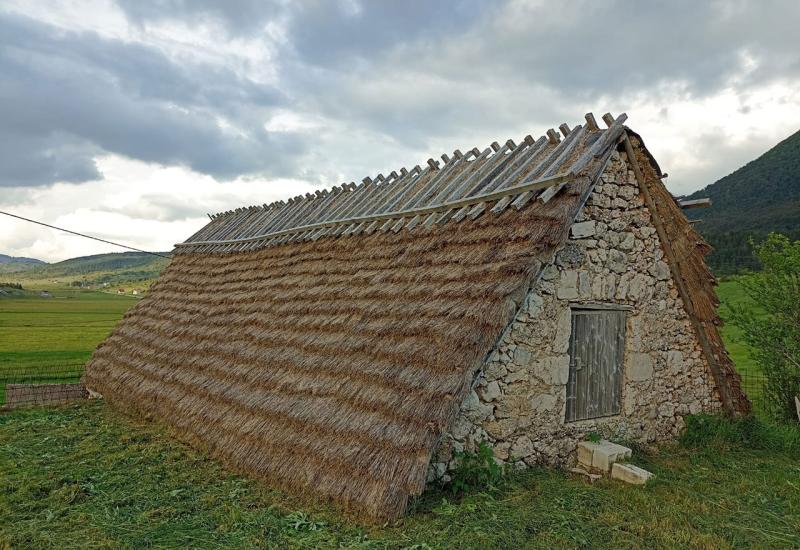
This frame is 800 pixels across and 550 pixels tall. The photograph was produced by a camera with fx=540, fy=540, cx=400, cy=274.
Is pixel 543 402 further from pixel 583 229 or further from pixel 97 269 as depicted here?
pixel 97 269

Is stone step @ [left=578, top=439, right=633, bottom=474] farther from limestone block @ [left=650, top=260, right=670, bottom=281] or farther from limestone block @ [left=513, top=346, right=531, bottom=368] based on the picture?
limestone block @ [left=650, top=260, right=670, bottom=281]

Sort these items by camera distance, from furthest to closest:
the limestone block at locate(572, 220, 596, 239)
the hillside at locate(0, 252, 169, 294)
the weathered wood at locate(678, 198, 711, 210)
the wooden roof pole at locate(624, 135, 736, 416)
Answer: the hillside at locate(0, 252, 169, 294), the weathered wood at locate(678, 198, 711, 210), the wooden roof pole at locate(624, 135, 736, 416), the limestone block at locate(572, 220, 596, 239)

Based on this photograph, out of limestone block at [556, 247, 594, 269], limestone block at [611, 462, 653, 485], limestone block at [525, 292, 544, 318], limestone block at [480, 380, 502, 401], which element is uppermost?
limestone block at [556, 247, 594, 269]

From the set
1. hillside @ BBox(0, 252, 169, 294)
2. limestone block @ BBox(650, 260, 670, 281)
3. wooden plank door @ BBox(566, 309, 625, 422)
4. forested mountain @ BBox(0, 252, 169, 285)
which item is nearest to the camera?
wooden plank door @ BBox(566, 309, 625, 422)

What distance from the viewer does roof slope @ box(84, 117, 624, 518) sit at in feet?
18.1

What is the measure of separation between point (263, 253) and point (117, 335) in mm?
4778

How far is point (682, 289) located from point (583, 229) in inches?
91.2

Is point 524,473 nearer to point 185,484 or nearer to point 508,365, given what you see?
point 508,365

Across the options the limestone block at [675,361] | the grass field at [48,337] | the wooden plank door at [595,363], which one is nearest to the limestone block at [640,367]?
the wooden plank door at [595,363]

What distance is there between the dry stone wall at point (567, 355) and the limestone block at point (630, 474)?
627 millimetres

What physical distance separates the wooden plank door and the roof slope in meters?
1.74

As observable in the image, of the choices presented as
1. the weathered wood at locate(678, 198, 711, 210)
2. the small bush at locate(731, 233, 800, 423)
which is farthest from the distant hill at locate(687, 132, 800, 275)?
the weathered wood at locate(678, 198, 711, 210)

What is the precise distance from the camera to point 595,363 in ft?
24.7

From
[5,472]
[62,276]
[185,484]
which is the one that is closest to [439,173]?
[185,484]
